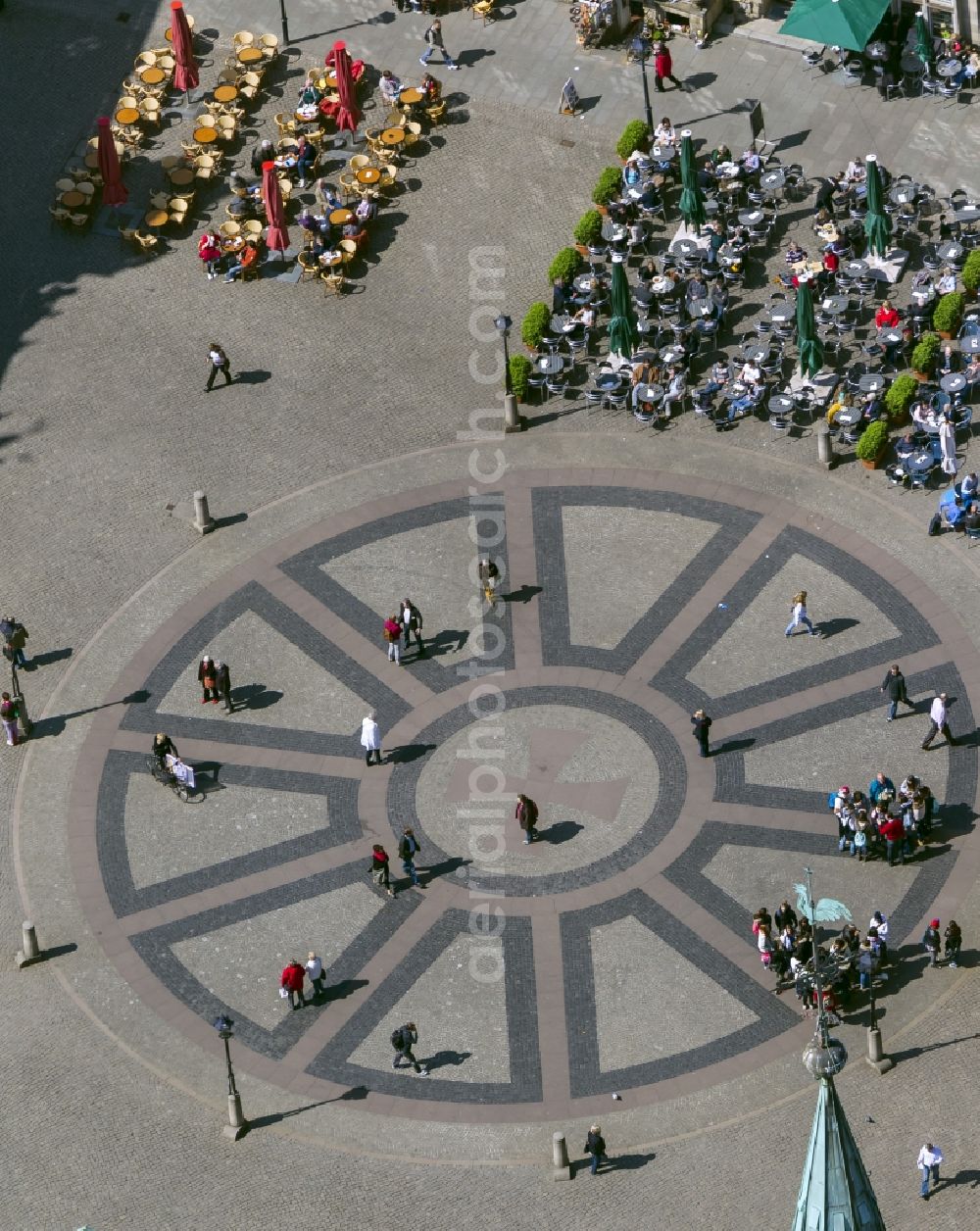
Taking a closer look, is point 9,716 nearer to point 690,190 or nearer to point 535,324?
point 535,324

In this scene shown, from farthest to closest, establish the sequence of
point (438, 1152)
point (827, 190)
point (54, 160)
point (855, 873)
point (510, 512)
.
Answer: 1. point (54, 160)
2. point (827, 190)
3. point (510, 512)
4. point (855, 873)
5. point (438, 1152)

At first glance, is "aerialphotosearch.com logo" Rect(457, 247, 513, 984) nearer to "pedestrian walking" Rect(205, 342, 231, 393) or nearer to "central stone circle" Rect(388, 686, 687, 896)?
"central stone circle" Rect(388, 686, 687, 896)

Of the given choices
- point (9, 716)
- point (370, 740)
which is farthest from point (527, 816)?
point (9, 716)

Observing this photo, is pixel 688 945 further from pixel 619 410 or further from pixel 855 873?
pixel 619 410

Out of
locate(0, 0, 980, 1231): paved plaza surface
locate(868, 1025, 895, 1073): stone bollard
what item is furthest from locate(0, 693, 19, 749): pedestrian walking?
locate(868, 1025, 895, 1073): stone bollard

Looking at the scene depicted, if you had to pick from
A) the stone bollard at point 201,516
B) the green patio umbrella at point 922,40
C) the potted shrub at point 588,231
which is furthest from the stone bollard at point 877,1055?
the green patio umbrella at point 922,40

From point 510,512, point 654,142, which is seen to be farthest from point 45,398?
point 654,142
